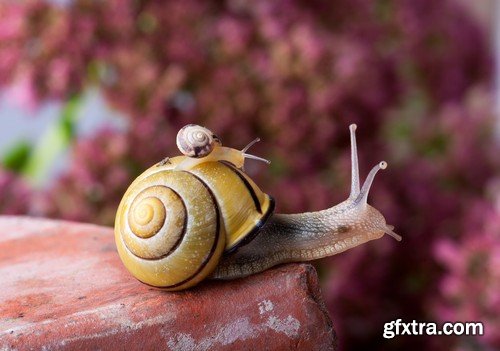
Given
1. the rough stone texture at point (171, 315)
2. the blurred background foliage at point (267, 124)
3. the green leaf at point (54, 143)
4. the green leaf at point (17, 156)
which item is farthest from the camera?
the green leaf at point (17, 156)

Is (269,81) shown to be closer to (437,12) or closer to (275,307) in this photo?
(275,307)

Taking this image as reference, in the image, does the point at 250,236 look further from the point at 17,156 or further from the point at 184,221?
the point at 17,156

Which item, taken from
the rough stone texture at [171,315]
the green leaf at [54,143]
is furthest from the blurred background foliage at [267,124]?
the rough stone texture at [171,315]

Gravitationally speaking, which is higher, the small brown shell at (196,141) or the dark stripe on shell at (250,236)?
the small brown shell at (196,141)

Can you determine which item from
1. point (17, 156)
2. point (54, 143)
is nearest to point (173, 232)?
point (54, 143)

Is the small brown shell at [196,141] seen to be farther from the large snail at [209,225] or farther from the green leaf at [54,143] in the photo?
the green leaf at [54,143]

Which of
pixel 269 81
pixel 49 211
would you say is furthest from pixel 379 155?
pixel 49 211

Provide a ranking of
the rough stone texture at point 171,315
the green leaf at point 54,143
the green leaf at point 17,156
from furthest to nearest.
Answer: the green leaf at point 17,156
the green leaf at point 54,143
the rough stone texture at point 171,315
